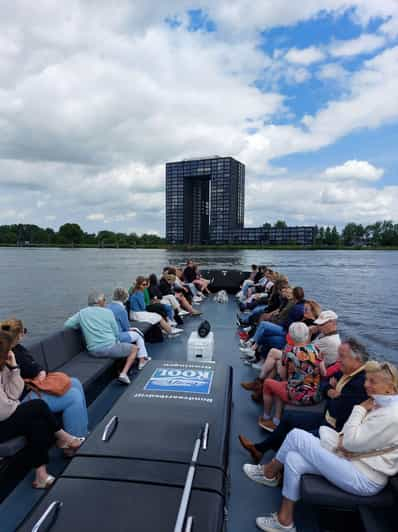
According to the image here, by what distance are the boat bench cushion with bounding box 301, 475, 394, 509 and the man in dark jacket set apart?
17.3 inches

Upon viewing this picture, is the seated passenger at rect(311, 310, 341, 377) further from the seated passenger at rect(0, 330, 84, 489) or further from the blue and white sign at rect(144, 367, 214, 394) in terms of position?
the seated passenger at rect(0, 330, 84, 489)

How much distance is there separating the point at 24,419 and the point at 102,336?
1658mm

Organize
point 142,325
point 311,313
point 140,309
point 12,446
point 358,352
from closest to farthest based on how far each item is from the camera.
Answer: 1. point 12,446
2. point 358,352
3. point 311,313
4. point 142,325
5. point 140,309

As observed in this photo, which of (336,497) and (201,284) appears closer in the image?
(336,497)

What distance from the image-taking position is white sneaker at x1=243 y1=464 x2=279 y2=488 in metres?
2.38

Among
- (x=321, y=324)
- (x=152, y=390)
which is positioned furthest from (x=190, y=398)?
(x=321, y=324)

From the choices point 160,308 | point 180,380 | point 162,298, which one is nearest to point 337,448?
point 180,380

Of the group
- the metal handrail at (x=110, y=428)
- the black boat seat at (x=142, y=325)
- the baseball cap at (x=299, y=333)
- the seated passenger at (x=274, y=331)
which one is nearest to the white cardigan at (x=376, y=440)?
the baseball cap at (x=299, y=333)

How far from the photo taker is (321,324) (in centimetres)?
337

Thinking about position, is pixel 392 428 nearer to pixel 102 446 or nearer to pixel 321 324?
pixel 102 446

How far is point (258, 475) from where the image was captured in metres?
2.44

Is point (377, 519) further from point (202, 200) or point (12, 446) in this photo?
point (202, 200)

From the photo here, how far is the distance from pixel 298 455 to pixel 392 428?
0.52m

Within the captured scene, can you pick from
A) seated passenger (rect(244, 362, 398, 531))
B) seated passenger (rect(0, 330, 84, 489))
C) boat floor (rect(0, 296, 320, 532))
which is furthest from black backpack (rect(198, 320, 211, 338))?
seated passenger (rect(244, 362, 398, 531))
